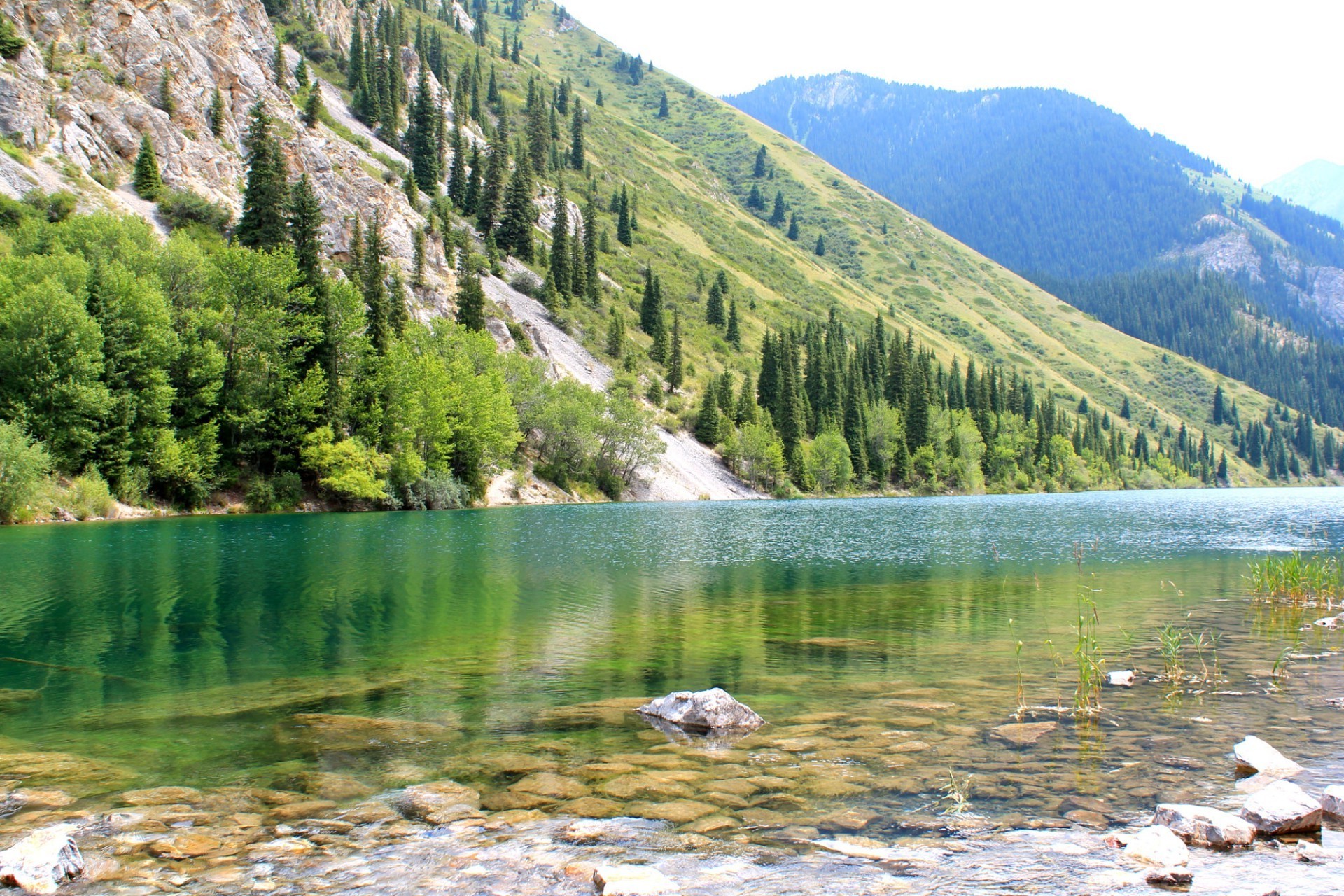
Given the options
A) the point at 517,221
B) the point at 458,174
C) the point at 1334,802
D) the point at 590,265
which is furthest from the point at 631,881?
the point at 458,174

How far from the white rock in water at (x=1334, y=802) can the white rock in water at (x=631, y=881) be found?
6.85 meters

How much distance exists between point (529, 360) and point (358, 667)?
91231 mm

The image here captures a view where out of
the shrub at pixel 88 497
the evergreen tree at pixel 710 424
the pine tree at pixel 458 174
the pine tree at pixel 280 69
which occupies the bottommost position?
the shrub at pixel 88 497

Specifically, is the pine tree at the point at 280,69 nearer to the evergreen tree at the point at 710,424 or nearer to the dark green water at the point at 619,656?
the evergreen tree at the point at 710,424

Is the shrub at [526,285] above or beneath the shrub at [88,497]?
above

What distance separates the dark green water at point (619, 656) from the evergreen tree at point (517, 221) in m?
99.8

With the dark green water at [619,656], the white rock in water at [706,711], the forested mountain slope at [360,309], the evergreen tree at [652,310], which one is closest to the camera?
the dark green water at [619,656]

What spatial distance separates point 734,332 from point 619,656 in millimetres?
144802

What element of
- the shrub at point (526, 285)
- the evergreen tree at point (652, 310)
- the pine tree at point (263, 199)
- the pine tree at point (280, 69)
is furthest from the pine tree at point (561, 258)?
the pine tree at point (263, 199)

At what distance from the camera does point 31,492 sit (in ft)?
160

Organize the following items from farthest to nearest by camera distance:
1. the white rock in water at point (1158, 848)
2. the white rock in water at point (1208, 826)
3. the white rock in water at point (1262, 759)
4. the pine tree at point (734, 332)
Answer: the pine tree at point (734, 332), the white rock in water at point (1262, 759), the white rock in water at point (1208, 826), the white rock in water at point (1158, 848)

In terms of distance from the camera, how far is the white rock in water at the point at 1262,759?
9.93 metres

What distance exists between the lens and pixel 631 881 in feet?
23.0

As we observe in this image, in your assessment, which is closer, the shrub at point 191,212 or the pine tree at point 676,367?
the shrub at point 191,212
